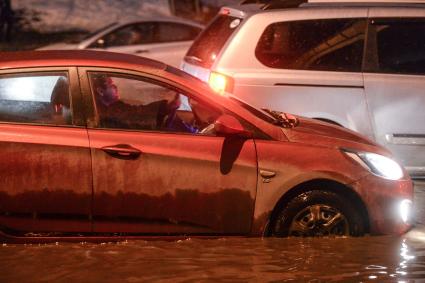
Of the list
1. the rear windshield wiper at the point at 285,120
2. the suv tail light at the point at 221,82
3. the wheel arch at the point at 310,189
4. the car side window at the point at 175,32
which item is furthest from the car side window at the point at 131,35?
the wheel arch at the point at 310,189

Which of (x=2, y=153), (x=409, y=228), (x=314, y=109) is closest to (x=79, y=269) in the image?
(x=2, y=153)

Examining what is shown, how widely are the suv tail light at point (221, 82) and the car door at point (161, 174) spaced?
1.92 meters

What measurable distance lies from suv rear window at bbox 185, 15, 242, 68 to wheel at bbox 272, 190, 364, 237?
261cm

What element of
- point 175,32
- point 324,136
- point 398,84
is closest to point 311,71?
point 398,84

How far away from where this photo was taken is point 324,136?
20.3 feet

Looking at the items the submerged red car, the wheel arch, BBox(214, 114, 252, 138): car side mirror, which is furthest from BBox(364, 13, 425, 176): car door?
BBox(214, 114, 252, 138): car side mirror

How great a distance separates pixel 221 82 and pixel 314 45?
945mm

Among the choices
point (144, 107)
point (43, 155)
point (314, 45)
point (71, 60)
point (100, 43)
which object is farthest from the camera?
point (100, 43)

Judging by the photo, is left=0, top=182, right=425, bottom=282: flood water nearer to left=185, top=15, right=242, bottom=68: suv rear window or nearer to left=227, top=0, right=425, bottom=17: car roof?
left=185, top=15, right=242, bottom=68: suv rear window

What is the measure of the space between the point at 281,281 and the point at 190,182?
35.3 inches

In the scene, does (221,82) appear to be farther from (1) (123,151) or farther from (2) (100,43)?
(2) (100,43)

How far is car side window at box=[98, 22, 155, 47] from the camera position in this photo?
46.3 ft

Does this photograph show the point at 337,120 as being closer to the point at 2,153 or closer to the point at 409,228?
the point at 409,228

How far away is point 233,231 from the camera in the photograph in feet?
19.6
